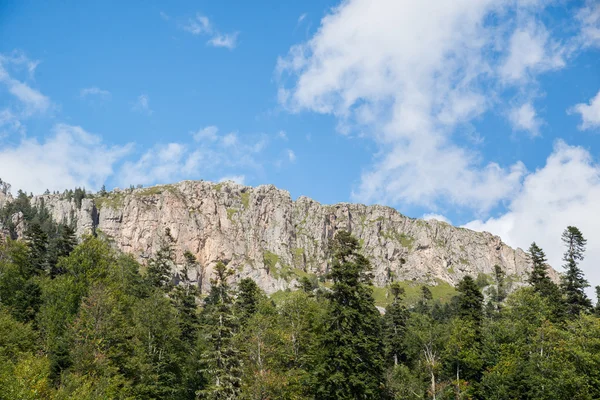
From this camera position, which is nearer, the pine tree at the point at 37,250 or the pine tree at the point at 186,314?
the pine tree at the point at 186,314

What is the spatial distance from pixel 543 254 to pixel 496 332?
29125 mm

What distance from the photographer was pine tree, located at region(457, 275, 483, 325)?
68.2m

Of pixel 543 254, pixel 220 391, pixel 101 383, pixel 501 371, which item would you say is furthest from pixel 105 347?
pixel 543 254

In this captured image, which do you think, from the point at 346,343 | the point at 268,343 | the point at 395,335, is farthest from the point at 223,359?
the point at 395,335

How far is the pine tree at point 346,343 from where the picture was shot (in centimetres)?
3972

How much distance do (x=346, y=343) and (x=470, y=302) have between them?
3732cm

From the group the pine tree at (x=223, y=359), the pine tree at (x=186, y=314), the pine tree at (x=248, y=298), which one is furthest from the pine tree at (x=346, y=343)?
the pine tree at (x=186, y=314)

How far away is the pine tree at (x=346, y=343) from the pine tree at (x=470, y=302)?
101 feet

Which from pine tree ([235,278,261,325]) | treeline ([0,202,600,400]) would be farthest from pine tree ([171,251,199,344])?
pine tree ([235,278,261,325])

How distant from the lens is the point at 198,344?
66562mm

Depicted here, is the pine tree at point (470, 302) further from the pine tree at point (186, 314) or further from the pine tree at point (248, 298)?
the pine tree at point (186, 314)

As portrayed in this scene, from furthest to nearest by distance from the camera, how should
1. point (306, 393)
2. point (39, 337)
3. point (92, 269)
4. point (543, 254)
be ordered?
point (543, 254) → point (92, 269) → point (39, 337) → point (306, 393)

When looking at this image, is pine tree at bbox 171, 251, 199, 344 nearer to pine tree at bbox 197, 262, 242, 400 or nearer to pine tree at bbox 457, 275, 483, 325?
pine tree at bbox 197, 262, 242, 400

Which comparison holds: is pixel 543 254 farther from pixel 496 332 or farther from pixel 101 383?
pixel 101 383
